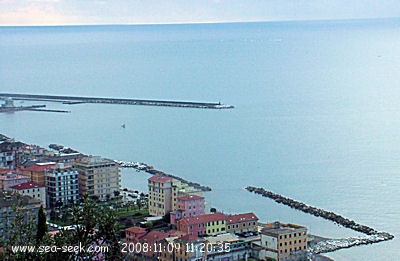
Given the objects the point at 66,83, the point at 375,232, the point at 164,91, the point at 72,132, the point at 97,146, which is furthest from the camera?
the point at 66,83

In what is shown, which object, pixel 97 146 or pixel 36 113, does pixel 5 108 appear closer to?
pixel 36 113

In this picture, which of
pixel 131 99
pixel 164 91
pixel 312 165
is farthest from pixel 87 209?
pixel 164 91

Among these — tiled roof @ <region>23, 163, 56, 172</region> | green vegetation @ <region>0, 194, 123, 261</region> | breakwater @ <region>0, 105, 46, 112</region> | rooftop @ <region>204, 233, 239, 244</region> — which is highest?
breakwater @ <region>0, 105, 46, 112</region>

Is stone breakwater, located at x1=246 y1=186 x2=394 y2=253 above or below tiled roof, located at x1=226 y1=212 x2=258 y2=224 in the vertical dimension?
below

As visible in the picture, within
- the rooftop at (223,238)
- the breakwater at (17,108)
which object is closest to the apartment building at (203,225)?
the rooftop at (223,238)

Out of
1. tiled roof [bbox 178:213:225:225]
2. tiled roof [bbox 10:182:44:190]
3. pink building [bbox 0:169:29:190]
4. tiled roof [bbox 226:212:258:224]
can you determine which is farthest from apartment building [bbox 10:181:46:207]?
tiled roof [bbox 226:212:258:224]

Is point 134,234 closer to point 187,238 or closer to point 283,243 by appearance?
point 187,238

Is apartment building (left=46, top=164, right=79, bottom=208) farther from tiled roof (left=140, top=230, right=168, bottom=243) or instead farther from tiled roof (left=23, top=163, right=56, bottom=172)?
tiled roof (left=140, top=230, right=168, bottom=243)
